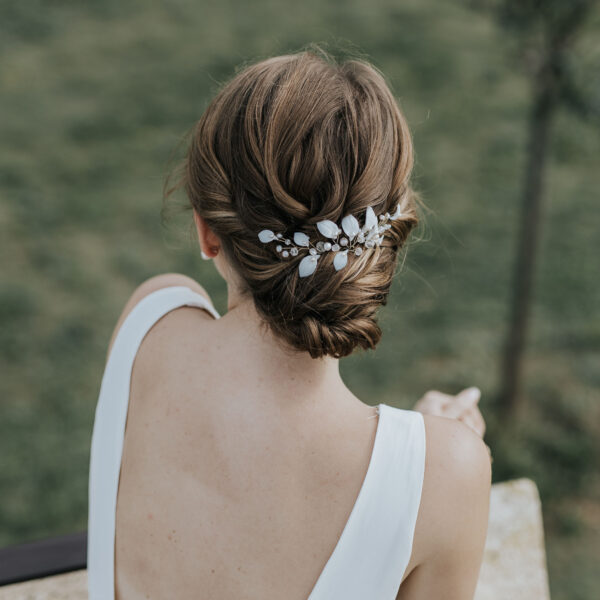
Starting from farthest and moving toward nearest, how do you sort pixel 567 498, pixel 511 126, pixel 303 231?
pixel 511 126 < pixel 567 498 < pixel 303 231

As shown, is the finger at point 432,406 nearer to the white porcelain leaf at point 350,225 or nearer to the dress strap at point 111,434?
the dress strap at point 111,434

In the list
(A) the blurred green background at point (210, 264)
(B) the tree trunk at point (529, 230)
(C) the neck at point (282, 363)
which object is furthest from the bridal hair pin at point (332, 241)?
(B) the tree trunk at point (529, 230)

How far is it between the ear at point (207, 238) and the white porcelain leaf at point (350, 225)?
0.28 meters

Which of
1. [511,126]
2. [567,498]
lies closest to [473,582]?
[567,498]

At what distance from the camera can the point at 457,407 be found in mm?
1936

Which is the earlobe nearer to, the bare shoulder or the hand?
the bare shoulder

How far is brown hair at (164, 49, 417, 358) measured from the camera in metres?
1.26

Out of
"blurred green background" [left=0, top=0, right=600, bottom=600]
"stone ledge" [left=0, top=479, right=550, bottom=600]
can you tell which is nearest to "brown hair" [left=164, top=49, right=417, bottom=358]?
"blurred green background" [left=0, top=0, right=600, bottom=600]

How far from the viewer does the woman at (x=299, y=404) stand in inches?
50.8

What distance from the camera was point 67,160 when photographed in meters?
5.11

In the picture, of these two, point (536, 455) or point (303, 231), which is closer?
point (303, 231)

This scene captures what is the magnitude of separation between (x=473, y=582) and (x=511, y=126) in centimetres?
468

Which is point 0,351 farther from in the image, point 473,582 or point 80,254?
point 473,582

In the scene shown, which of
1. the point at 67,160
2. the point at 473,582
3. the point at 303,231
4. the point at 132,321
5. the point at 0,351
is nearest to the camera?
the point at 303,231
